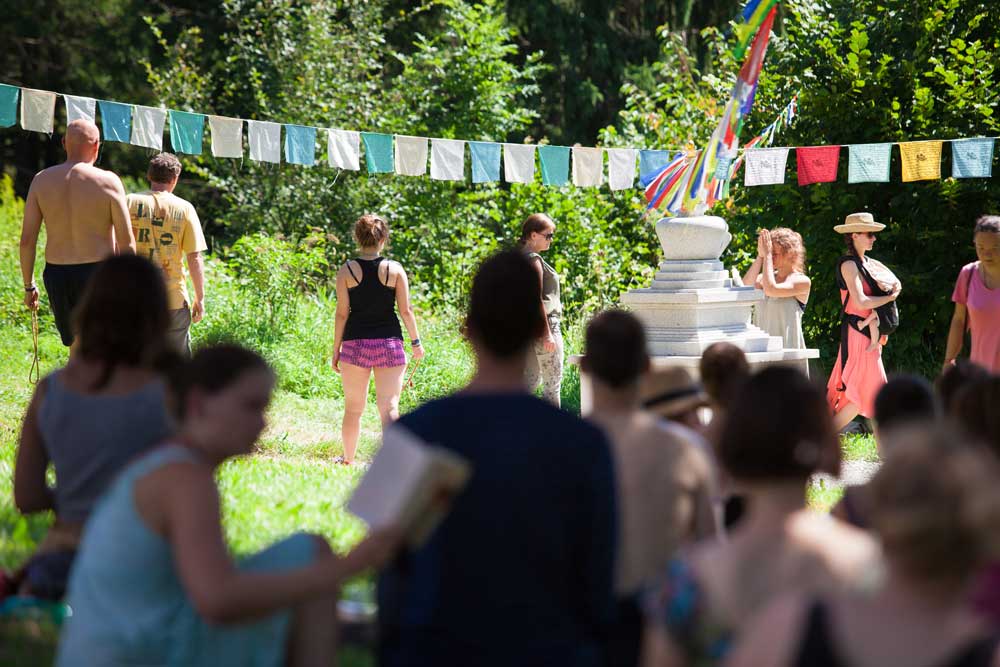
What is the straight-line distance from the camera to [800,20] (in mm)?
13422

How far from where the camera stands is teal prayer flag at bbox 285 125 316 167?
11641mm

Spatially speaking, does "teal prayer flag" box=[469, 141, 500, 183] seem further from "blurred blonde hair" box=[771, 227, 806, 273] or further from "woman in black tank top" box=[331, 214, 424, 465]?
"woman in black tank top" box=[331, 214, 424, 465]

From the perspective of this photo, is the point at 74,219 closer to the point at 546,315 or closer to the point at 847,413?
the point at 546,315

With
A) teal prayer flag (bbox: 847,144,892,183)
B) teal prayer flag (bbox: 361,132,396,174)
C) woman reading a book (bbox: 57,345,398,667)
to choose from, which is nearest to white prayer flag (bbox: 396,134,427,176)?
teal prayer flag (bbox: 361,132,396,174)

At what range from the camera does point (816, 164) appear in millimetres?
11727

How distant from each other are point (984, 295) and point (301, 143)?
22.6ft

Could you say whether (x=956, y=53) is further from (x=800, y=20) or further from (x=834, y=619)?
(x=834, y=619)

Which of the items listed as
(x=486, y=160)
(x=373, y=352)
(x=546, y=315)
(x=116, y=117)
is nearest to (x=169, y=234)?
(x=373, y=352)

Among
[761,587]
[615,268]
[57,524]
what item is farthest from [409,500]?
[615,268]

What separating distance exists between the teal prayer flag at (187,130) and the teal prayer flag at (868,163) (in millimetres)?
6248

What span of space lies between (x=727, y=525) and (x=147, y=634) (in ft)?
6.44

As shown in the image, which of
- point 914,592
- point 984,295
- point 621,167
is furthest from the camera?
point 621,167

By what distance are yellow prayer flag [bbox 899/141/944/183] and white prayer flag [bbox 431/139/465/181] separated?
14.2ft

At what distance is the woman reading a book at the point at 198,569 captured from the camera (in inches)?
99.0
